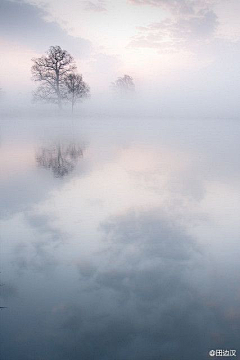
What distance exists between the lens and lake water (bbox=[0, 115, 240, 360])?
4.16m

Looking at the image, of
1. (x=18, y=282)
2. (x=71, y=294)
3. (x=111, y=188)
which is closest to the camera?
(x=71, y=294)

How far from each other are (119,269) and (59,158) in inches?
571

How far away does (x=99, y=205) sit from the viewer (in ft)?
33.3

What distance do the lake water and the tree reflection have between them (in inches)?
97.7

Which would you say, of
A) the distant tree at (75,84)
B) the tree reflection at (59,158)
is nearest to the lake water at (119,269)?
the tree reflection at (59,158)

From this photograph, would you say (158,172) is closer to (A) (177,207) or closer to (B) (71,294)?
(A) (177,207)

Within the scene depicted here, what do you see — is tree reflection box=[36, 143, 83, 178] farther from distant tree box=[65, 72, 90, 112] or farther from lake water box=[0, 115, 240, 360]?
distant tree box=[65, 72, 90, 112]

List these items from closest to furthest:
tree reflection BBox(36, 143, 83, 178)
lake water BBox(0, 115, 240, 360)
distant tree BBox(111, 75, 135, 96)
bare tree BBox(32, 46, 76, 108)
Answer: lake water BBox(0, 115, 240, 360), tree reflection BBox(36, 143, 83, 178), bare tree BBox(32, 46, 76, 108), distant tree BBox(111, 75, 135, 96)

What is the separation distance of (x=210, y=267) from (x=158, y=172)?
32.1 ft

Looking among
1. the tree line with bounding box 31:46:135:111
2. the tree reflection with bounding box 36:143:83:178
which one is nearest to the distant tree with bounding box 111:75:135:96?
the tree line with bounding box 31:46:135:111

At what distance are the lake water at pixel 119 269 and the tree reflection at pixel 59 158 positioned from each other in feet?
8.14

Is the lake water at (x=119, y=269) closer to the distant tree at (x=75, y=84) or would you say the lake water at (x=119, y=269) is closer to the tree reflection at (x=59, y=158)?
the tree reflection at (x=59, y=158)

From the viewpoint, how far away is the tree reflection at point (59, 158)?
52.5 feet

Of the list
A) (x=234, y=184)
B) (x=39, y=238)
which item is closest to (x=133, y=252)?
(x=39, y=238)
